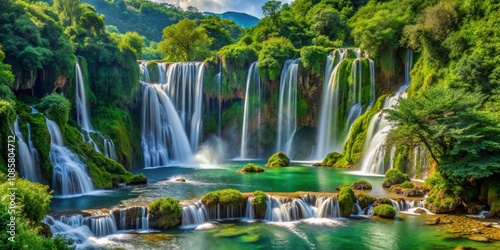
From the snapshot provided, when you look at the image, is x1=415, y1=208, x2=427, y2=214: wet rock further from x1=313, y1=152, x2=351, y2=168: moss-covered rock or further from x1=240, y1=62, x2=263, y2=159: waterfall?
x1=240, y1=62, x2=263, y2=159: waterfall

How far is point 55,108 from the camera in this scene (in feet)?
77.4

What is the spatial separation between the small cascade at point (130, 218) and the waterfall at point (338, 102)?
82.6 feet

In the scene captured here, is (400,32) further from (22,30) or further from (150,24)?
(150,24)

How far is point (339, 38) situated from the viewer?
180 feet

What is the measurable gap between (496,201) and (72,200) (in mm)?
19912

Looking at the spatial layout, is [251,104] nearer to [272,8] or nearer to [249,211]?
[272,8]

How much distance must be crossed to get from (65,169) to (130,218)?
734 centimetres

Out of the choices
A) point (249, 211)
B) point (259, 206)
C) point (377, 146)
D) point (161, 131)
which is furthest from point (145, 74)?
point (259, 206)

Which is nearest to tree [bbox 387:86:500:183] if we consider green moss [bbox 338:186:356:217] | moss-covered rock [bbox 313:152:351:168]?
green moss [bbox 338:186:356:217]

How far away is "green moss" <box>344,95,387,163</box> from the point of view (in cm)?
3183

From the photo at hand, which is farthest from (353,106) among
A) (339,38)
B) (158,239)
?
(158,239)

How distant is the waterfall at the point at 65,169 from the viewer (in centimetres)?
2114

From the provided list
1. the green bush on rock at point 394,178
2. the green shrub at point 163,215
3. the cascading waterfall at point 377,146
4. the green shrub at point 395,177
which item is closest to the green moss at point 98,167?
the green shrub at point 163,215

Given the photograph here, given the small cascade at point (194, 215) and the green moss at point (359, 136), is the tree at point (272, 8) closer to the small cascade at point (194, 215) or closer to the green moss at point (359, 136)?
the green moss at point (359, 136)
